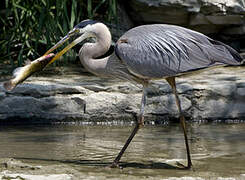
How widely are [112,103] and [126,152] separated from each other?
1328 mm

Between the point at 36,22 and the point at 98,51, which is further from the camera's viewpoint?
the point at 36,22

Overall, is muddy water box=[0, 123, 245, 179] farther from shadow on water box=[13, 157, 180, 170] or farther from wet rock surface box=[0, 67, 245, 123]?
wet rock surface box=[0, 67, 245, 123]

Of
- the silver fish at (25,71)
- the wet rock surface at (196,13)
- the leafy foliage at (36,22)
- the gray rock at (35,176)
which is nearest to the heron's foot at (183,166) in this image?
the gray rock at (35,176)

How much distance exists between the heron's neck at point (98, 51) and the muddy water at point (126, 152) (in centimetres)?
76

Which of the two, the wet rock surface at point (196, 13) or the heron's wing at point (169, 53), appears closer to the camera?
the heron's wing at point (169, 53)

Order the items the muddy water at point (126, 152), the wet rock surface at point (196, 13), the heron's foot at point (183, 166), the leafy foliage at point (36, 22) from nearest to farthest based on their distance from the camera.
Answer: the muddy water at point (126, 152) → the heron's foot at point (183, 166) → the leafy foliage at point (36, 22) → the wet rock surface at point (196, 13)

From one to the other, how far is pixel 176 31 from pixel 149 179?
1315 millimetres

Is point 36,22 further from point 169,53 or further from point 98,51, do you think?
point 169,53

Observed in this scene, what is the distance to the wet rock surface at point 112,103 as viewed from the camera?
6.15m

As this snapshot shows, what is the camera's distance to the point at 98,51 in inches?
183

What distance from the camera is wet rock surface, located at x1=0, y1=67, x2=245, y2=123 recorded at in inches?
242

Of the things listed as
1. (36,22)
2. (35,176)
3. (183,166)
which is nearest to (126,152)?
(183,166)

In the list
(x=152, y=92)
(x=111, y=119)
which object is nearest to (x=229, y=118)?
(x=152, y=92)

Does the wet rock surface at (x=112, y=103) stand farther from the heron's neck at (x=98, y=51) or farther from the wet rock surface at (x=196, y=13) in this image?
the wet rock surface at (x=196, y=13)
